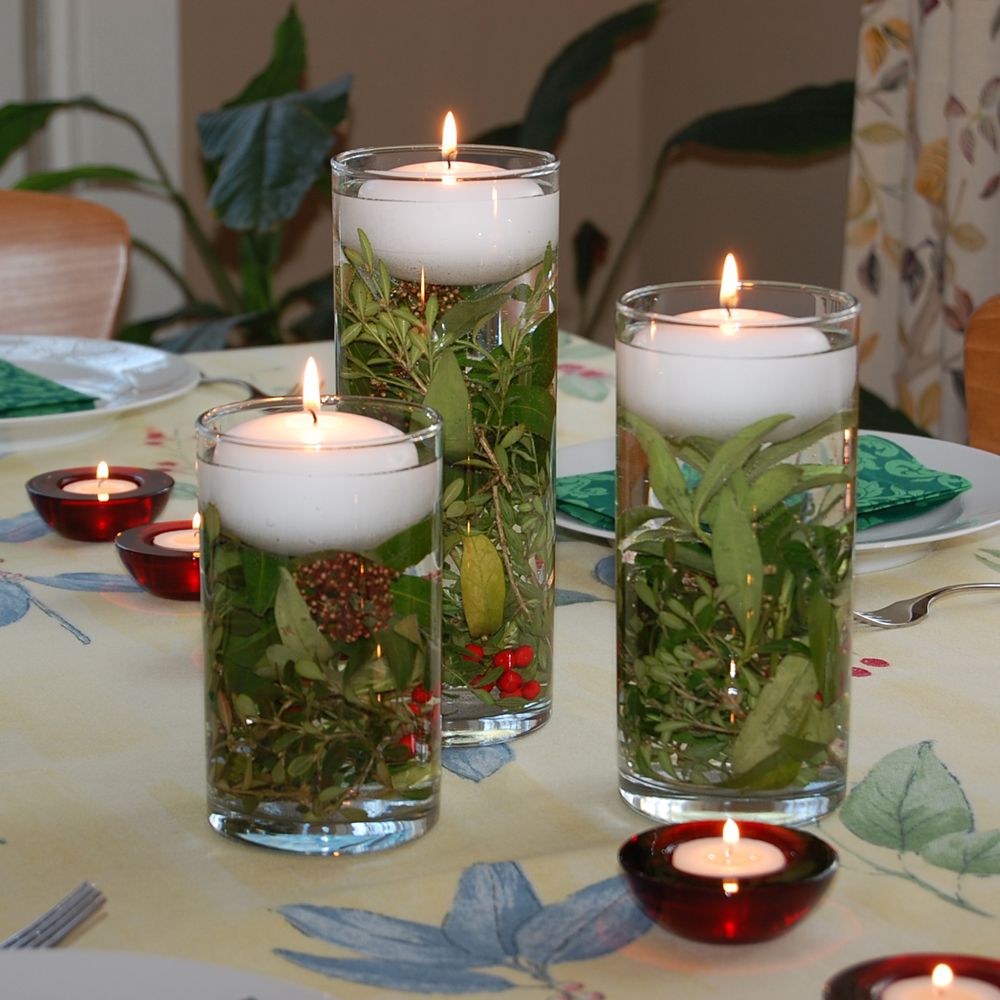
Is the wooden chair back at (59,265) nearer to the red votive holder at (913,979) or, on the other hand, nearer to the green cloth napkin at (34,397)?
the green cloth napkin at (34,397)

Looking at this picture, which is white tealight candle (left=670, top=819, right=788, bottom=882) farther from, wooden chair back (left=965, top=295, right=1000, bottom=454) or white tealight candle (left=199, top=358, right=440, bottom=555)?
wooden chair back (left=965, top=295, right=1000, bottom=454)

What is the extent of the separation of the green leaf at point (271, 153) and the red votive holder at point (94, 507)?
60.7 inches

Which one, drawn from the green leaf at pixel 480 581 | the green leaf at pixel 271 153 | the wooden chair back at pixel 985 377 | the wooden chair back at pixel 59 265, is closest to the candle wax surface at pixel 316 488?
the green leaf at pixel 480 581

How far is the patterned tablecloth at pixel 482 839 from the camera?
0.45 m

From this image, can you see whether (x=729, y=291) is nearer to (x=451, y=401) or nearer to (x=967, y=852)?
(x=451, y=401)

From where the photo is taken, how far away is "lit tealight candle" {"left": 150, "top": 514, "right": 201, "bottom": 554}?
80cm

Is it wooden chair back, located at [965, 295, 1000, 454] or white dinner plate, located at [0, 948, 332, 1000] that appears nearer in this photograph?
white dinner plate, located at [0, 948, 332, 1000]

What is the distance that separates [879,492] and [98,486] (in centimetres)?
44

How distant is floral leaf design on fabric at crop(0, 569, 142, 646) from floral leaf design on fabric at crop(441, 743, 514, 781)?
24 centimetres

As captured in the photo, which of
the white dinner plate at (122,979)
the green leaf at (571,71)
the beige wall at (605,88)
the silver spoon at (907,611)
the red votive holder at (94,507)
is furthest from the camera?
the beige wall at (605,88)

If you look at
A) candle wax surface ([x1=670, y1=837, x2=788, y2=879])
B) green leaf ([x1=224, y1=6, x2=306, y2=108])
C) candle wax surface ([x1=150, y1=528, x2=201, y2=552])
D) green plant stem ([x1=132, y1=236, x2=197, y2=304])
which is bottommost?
green plant stem ([x1=132, y1=236, x2=197, y2=304])

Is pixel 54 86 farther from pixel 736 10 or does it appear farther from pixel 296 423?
pixel 296 423

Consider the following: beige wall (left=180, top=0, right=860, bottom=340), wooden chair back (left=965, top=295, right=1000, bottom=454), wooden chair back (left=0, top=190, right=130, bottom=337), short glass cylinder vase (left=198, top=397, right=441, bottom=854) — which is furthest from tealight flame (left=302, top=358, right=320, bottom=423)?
beige wall (left=180, top=0, right=860, bottom=340)

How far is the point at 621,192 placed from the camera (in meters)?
3.47
